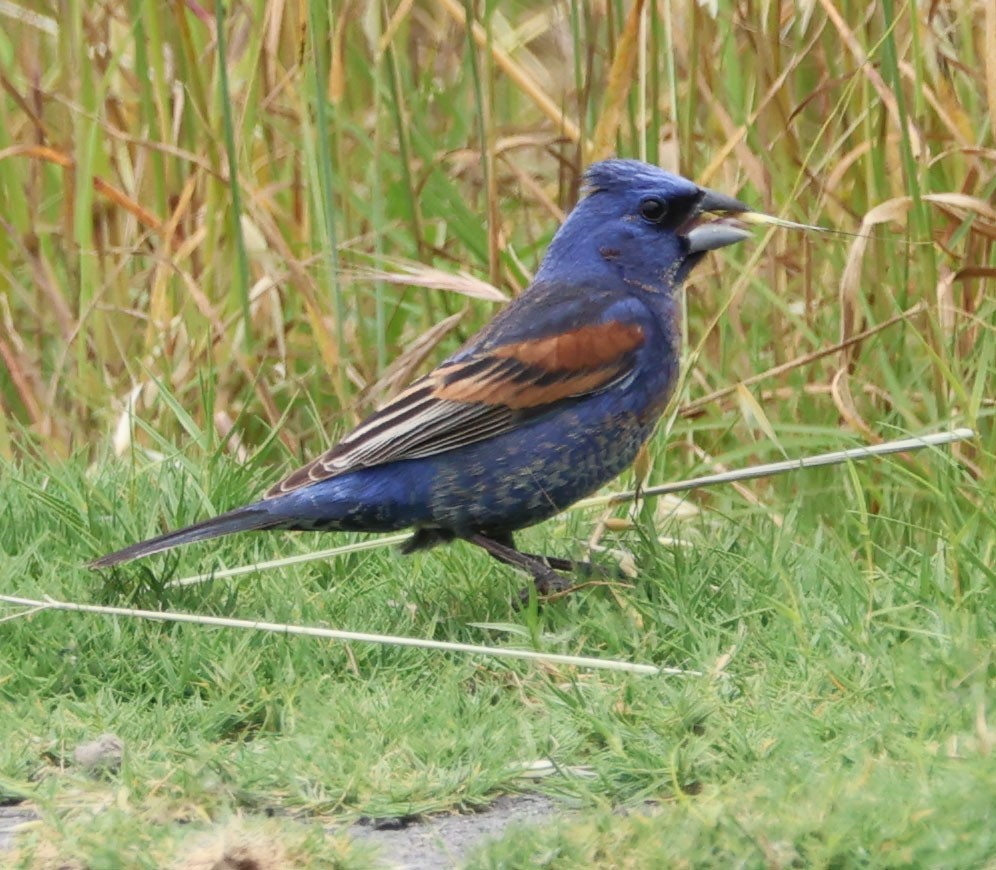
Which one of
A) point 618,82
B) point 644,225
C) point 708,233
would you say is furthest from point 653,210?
point 618,82

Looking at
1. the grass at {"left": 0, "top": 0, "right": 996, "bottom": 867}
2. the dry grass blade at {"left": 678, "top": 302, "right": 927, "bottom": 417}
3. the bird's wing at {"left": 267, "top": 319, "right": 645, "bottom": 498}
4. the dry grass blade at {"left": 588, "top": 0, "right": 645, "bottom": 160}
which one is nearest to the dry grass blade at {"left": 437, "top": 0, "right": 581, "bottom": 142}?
the grass at {"left": 0, "top": 0, "right": 996, "bottom": 867}

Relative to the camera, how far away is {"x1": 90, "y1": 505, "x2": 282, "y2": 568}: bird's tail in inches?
156

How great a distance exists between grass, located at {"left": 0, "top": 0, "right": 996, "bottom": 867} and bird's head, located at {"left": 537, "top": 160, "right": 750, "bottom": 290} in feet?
0.70

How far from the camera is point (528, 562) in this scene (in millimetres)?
4270

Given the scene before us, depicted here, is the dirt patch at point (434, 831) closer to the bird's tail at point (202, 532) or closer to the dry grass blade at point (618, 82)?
the bird's tail at point (202, 532)

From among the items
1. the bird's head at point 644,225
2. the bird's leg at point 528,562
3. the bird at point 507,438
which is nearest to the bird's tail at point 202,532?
the bird at point 507,438

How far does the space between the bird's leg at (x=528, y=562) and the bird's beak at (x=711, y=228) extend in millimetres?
896

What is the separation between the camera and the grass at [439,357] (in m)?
3.11

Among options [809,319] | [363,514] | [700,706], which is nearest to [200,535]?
[363,514]

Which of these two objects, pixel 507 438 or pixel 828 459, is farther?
pixel 507 438

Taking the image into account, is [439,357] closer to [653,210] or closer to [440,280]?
[440,280]

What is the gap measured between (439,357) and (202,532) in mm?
2058

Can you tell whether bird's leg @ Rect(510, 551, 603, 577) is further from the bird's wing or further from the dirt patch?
the dirt patch

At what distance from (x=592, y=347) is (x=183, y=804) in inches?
65.6
